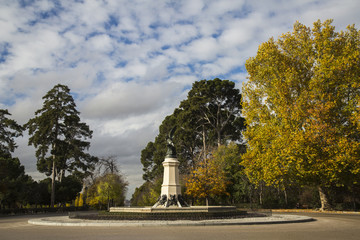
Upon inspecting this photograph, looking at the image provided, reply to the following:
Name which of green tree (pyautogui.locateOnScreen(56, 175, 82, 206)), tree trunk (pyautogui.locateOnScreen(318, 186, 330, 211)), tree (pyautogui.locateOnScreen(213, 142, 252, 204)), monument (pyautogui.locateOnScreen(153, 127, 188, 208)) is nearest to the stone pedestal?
monument (pyautogui.locateOnScreen(153, 127, 188, 208))

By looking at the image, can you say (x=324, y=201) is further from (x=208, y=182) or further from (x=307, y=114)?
(x=208, y=182)

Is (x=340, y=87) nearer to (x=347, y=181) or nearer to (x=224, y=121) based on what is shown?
(x=347, y=181)

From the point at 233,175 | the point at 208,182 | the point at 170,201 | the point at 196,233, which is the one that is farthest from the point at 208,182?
the point at 196,233

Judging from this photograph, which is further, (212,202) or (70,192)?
(70,192)

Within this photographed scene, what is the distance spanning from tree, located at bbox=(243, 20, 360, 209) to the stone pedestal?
296 inches

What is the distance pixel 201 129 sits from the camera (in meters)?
50.9

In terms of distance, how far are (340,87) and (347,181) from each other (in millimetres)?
8169

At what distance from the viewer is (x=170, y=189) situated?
76.5 ft

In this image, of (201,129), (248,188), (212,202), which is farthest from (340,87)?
(201,129)

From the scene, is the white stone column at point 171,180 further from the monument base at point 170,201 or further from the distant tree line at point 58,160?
the distant tree line at point 58,160

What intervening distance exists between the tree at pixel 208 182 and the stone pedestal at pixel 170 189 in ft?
46.6

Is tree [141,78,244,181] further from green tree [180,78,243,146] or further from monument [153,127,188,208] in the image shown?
monument [153,127,188,208]

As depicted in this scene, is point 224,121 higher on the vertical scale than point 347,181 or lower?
higher

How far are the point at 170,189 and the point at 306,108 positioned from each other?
12.9 metres
